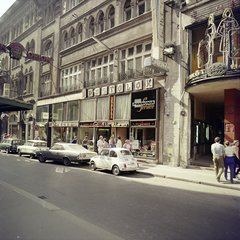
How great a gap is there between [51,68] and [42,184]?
22.1 metres

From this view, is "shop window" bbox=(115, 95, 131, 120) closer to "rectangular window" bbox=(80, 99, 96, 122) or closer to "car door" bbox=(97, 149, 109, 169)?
"rectangular window" bbox=(80, 99, 96, 122)

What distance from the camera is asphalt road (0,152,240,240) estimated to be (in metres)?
4.37

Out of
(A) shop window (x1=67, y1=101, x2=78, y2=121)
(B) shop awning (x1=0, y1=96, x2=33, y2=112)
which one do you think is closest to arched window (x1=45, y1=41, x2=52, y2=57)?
(A) shop window (x1=67, y1=101, x2=78, y2=121)

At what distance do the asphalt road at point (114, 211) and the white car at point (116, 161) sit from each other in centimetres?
208

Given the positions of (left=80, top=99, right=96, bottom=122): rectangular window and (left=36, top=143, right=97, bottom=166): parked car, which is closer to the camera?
(left=36, top=143, right=97, bottom=166): parked car

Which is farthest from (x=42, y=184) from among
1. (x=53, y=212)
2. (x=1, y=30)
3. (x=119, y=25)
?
(x=1, y=30)

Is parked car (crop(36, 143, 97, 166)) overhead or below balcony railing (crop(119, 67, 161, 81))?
below

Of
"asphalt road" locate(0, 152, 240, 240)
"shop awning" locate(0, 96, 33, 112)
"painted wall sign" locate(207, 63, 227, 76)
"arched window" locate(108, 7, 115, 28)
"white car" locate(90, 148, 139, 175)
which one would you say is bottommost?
"asphalt road" locate(0, 152, 240, 240)

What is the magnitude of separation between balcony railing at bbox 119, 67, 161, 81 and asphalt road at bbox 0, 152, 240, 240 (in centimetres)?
974

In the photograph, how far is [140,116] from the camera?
16.4m

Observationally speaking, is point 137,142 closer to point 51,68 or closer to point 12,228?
point 12,228

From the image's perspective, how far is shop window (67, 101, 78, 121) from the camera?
907 inches

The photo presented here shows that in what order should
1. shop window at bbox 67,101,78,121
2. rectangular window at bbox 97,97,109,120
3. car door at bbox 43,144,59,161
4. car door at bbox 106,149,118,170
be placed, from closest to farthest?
car door at bbox 106,149,118,170 → car door at bbox 43,144,59,161 → rectangular window at bbox 97,97,109,120 → shop window at bbox 67,101,78,121

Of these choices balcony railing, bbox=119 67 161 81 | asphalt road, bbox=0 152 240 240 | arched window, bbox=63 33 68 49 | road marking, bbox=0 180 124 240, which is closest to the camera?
road marking, bbox=0 180 124 240
